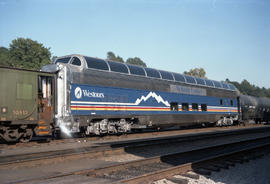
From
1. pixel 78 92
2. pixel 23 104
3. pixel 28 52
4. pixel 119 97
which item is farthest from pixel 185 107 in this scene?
pixel 28 52

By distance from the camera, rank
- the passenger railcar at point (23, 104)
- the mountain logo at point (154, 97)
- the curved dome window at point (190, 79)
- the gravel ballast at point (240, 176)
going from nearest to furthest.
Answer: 1. the gravel ballast at point (240, 176)
2. the passenger railcar at point (23, 104)
3. the mountain logo at point (154, 97)
4. the curved dome window at point (190, 79)

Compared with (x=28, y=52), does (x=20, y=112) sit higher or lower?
lower

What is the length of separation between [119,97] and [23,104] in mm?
5875

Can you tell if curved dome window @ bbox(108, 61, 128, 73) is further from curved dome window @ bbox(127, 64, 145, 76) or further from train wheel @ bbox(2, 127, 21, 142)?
Answer: train wheel @ bbox(2, 127, 21, 142)

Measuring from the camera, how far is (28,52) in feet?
233

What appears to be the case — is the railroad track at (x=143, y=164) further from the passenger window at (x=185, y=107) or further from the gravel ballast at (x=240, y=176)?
the passenger window at (x=185, y=107)

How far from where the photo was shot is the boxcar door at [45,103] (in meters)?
13.5

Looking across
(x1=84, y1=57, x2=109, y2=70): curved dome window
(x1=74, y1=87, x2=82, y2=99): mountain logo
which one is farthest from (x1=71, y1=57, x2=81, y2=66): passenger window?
(x1=74, y1=87, x2=82, y2=99): mountain logo

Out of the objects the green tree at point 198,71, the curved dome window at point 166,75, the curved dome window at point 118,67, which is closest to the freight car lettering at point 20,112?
the curved dome window at point 118,67

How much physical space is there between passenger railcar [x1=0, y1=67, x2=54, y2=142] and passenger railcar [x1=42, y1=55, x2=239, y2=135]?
709 millimetres

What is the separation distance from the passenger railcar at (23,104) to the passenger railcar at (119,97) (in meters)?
0.71

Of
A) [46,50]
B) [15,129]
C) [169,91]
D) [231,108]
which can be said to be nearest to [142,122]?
[169,91]

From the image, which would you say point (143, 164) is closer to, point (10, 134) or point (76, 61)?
point (10, 134)

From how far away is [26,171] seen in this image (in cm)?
804
